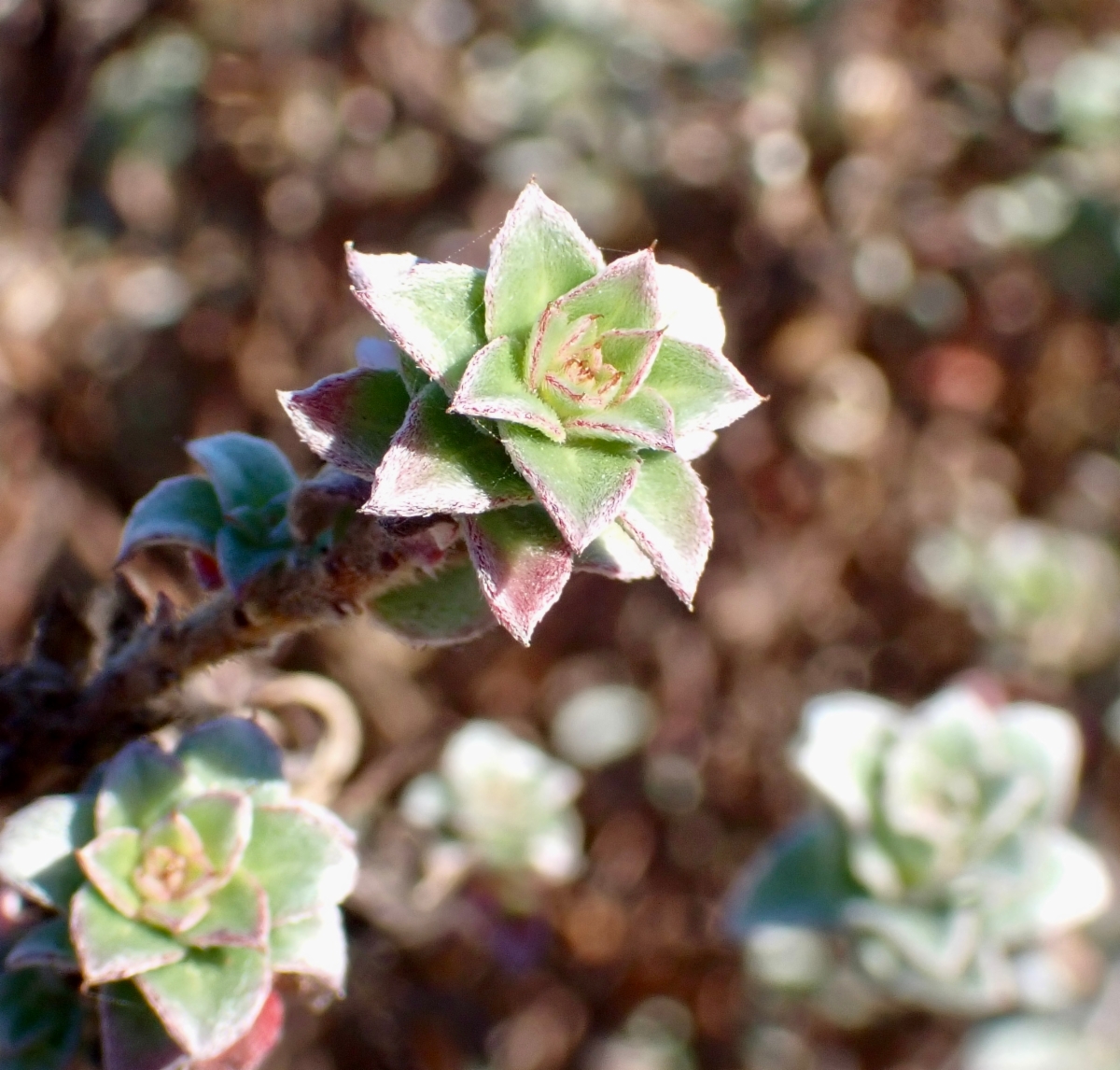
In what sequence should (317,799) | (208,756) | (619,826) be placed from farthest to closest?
(619,826) < (317,799) < (208,756)

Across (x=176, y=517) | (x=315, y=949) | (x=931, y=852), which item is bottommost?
(x=931, y=852)

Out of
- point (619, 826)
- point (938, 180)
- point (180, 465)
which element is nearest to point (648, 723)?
point (619, 826)

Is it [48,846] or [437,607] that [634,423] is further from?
[48,846]

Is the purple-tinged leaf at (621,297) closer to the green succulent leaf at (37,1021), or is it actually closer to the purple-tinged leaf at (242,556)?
the purple-tinged leaf at (242,556)

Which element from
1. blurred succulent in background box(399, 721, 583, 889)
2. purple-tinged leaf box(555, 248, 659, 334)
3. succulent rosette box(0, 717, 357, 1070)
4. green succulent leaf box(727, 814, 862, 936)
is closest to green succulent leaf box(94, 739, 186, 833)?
succulent rosette box(0, 717, 357, 1070)

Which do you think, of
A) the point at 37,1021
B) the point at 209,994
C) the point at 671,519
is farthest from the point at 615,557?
the point at 37,1021

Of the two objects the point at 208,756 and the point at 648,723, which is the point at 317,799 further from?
the point at 648,723
